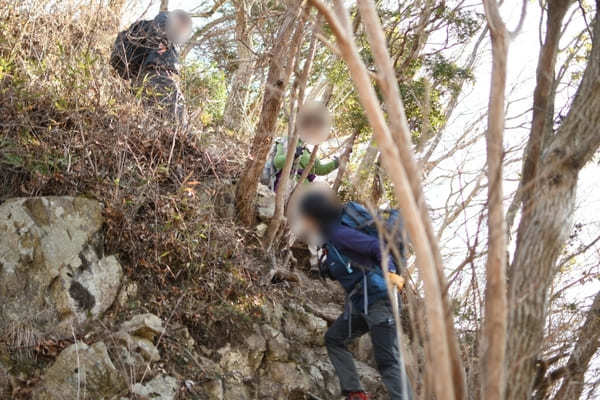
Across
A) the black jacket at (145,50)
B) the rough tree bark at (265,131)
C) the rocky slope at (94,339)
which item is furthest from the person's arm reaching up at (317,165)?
the rocky slope at (94,339)

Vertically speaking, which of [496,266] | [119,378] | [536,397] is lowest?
[119,378]

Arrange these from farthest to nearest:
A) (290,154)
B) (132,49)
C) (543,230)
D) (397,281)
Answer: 1. (132,49)
2. (290,154)
3. (397,281)
4. (543,230)

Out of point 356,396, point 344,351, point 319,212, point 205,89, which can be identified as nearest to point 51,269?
point 319,212

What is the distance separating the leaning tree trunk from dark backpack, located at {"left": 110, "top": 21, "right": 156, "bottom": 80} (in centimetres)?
484

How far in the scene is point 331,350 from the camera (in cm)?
446

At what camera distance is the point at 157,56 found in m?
6.20

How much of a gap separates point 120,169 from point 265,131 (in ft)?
5.70

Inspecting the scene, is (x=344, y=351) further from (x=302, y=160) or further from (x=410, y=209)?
(x=410, y=209)

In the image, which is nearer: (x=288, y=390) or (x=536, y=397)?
(x=536, y=397)

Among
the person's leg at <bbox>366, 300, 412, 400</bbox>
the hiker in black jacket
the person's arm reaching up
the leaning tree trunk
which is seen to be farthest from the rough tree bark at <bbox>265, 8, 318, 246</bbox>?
the leaning tree trunk

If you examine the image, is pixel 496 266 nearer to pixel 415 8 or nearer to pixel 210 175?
pixel 210 175

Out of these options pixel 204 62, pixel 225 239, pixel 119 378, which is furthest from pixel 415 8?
pixel 119 378

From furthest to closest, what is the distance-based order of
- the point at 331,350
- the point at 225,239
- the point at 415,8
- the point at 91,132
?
1. the point at 415,8
2. the point at 225,239
3. the point at 91,132
4. the point at 331,350

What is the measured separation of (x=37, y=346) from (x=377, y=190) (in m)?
4.70
